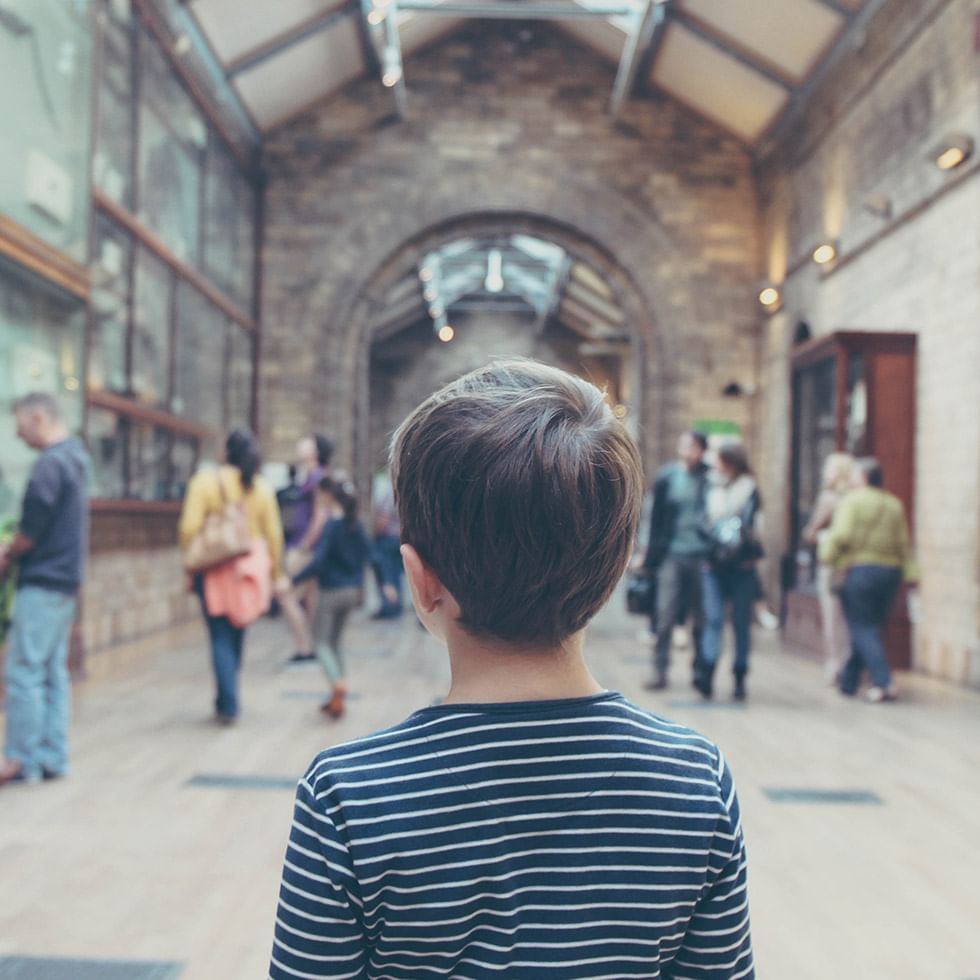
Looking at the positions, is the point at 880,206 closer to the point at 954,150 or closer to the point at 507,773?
the point at 954,150

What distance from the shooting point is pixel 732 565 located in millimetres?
6480

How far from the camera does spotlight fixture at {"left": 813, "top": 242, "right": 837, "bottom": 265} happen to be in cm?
1085

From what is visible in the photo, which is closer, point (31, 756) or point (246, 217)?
point (31, 756)

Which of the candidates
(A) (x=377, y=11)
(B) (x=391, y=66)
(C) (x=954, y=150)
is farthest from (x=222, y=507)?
(B) (x=391, y=66)

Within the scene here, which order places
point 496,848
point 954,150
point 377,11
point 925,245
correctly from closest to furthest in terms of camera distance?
point 496,848 < point 954,150 < point 925,245 < point 377,11

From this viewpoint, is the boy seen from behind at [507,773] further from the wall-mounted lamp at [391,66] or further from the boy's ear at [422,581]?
the wall-mounted lamp at [391,66]

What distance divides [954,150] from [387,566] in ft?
21.4

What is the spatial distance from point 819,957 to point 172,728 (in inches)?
139

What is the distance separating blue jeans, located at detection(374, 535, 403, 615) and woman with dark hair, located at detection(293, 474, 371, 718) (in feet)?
17.5

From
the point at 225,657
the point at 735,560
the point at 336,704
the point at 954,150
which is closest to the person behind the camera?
the point at 225,657

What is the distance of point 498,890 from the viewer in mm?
907

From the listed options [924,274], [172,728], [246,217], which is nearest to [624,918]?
[172,728]

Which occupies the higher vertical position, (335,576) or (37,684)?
(335,576)

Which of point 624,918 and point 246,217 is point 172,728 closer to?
point 624,918
